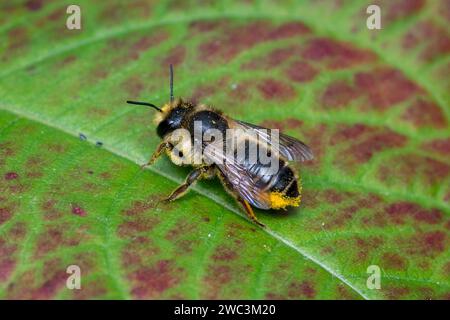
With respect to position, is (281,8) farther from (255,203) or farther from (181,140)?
(255,203)

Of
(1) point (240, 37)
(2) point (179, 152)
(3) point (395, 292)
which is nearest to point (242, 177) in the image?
(2) point (179, 152)

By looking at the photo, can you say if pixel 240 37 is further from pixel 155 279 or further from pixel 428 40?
pixel 155 279

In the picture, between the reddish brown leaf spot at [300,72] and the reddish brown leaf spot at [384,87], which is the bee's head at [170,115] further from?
the reddish brown leaf spot at [384,87]

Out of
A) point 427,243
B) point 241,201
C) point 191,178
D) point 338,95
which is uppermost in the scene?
point 338,95

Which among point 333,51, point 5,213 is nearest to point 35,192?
point 5,213

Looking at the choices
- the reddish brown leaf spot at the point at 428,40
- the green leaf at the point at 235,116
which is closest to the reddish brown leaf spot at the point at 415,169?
the green leaf at the point at 235,116
